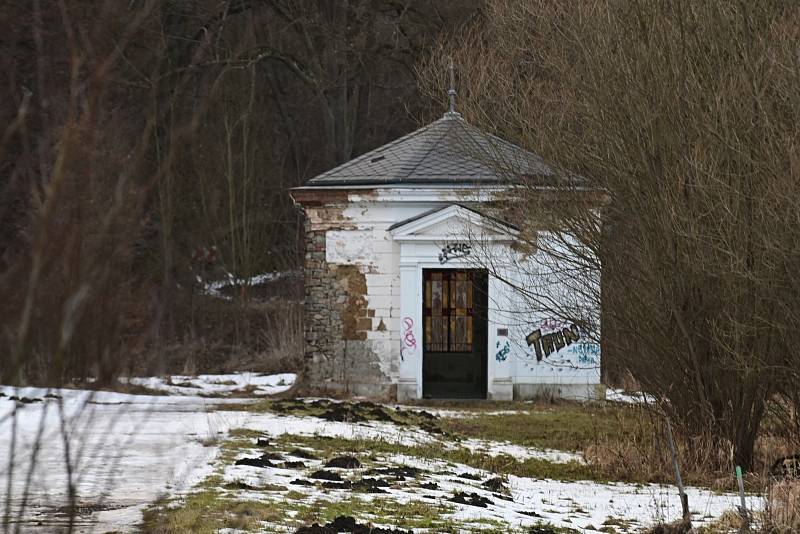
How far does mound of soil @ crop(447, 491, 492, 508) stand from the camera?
9.73m

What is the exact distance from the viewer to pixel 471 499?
9.89 m

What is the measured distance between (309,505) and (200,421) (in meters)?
5.32

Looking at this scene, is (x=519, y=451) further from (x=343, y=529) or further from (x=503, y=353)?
(x=343, y=529)

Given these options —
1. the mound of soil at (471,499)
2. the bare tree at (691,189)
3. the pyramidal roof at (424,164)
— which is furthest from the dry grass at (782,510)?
the pyramidal roof at (424,164)

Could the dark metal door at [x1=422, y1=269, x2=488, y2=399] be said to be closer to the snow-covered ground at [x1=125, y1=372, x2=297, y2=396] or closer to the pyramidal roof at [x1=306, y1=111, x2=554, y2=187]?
the pyramidal roof at [x1=306, y1=111, x2=554, y2=187]

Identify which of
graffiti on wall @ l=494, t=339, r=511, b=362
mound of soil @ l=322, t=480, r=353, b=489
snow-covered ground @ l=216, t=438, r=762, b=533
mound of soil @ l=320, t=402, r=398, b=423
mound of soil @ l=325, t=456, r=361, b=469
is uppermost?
graffiti on wall @ l=494, t=339, r=511, b=362

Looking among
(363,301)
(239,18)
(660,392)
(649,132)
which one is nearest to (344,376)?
(363,301)

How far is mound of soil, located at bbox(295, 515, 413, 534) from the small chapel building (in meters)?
12.3

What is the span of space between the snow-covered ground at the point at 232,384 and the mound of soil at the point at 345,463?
35.3ft

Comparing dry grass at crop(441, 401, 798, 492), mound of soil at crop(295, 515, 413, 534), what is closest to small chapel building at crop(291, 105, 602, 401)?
dry grass at crop(441, 401, 798, 492)

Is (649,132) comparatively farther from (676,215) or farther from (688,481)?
(688,481)

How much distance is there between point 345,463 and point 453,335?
10204 millimetres

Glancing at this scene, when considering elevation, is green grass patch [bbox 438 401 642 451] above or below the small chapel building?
below

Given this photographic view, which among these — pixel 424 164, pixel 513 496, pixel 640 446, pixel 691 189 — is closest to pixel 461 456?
pixel 640 446
